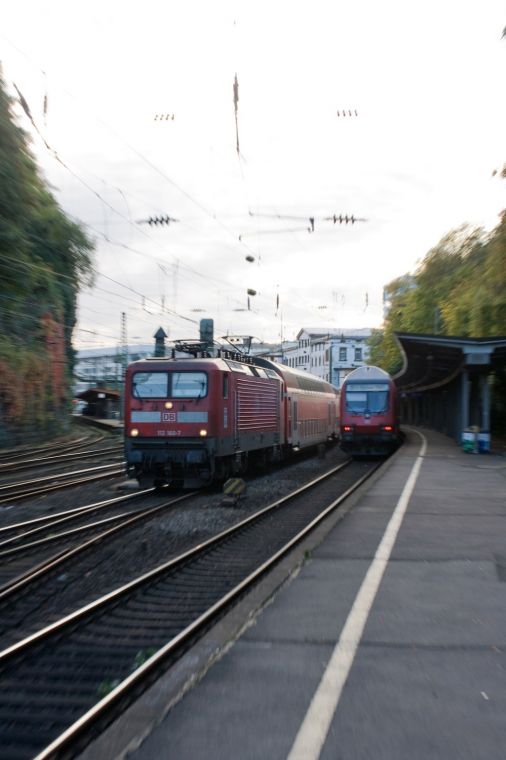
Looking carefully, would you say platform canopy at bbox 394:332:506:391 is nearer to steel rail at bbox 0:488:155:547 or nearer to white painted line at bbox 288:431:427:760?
steel rail at bbox 0:488:155:547

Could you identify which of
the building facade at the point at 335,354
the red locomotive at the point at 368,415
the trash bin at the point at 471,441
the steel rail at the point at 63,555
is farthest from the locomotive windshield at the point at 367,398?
the building facade at the point at 335,354

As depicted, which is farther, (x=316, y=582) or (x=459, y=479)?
(x=459, y=479)

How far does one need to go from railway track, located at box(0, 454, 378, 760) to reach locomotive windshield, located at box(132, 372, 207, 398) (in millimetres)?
6028

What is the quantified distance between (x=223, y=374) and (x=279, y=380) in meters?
6.61

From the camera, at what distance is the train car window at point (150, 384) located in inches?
650

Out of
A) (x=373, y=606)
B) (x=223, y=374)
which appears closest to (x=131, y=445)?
(x=223, y=374)

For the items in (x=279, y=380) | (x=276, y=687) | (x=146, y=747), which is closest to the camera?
(x=146, y=747)

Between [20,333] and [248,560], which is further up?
[20,333]

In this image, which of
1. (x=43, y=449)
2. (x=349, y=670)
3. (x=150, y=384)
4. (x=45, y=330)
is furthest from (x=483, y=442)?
(x=349, y=670)

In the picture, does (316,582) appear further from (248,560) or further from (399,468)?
(399,468)

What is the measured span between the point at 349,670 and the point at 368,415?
Result: 72.4ft

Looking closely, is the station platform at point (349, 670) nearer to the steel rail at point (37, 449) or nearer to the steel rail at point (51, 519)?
the steel rail at point (51, 519)

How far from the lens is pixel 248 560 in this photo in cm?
959

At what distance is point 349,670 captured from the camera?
4887 millimetres
